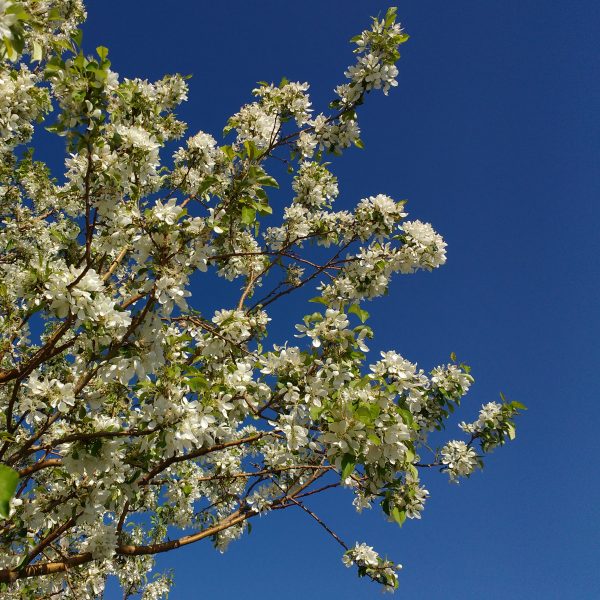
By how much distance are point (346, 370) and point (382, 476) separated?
0.85 m

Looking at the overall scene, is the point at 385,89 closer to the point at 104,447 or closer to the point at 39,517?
the point at 104,447

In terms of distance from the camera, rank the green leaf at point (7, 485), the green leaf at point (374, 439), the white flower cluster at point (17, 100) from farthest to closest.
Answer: the white flower cluster at point (17, 100), the green leaf at point (374, 439), the green leaf at point (7, 485)

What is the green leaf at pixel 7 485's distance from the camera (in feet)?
4.94

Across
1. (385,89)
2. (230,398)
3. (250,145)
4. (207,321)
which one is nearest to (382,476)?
(230,398)

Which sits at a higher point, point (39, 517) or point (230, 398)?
point (39, 517)

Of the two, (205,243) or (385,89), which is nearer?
(205,243)

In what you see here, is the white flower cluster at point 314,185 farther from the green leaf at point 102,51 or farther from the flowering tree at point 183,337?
the green leaf at point 102,51

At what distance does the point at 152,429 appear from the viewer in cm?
396

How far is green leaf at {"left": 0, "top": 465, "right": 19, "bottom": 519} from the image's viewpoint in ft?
4.94

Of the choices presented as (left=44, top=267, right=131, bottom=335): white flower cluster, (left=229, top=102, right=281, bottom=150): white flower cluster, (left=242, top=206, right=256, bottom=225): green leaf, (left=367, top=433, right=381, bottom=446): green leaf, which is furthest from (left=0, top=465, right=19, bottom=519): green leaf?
(left=229, top=102, right=281, bottom=150): white flower cluster

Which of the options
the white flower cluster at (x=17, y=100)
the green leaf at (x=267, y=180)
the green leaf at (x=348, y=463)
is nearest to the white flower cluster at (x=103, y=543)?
the green leaf at (x=348, y=463)

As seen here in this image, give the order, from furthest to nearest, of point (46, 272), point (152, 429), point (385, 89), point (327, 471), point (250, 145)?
point (327, 471)
point (385, 89)
point (250, 145)
point (152, 429)
point (46, 272)

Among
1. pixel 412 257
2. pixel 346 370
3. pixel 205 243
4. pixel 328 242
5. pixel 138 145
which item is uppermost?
pixel 328 242

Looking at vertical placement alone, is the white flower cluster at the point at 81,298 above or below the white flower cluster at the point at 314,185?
below
